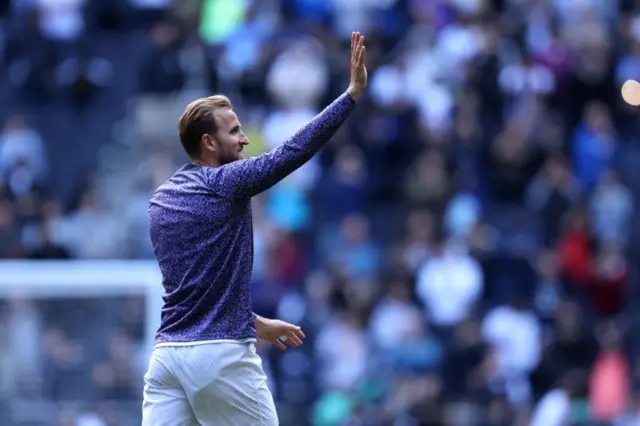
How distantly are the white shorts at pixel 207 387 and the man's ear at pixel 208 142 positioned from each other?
80 cm

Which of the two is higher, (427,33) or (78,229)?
(427,33)

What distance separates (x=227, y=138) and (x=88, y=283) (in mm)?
5848

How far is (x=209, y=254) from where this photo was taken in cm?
577

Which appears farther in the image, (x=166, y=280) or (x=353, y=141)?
(x=353, y=141)

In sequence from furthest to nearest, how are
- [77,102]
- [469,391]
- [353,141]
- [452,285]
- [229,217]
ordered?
[77,102], [353,141], [452,285], [469,391], [229,217]

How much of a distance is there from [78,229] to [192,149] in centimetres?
847

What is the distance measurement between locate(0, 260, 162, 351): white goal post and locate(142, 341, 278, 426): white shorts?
215 inches

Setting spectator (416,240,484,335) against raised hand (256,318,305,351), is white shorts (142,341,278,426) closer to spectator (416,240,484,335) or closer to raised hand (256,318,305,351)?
raised hand (256,318,305,351)

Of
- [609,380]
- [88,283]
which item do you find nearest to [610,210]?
[609,380]

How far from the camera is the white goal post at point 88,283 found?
37.3 feet

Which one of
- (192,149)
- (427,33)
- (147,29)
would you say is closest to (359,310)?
(427,33)

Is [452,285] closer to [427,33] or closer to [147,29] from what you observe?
[427,33]

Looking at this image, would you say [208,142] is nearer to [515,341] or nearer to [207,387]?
[207,387]

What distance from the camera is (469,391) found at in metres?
13.4
